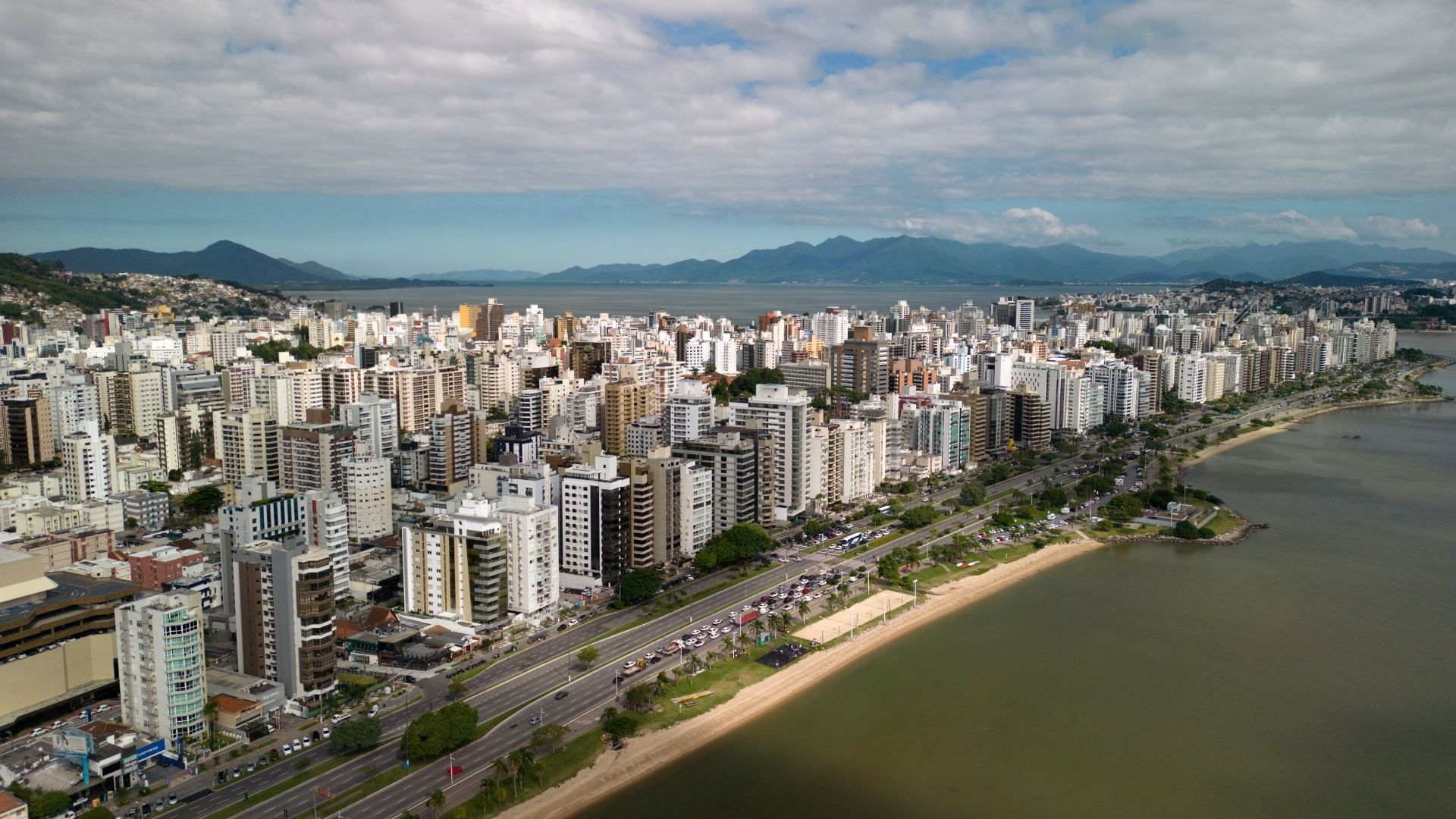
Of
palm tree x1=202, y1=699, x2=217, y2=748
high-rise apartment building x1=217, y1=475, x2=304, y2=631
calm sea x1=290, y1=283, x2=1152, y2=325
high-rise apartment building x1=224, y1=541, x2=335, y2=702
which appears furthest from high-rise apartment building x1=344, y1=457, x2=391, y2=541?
calm sea x1=290, y1=283, x2=1152, y2=325

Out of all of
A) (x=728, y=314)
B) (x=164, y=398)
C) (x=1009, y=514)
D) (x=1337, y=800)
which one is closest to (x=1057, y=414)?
(x=1009, y=514)

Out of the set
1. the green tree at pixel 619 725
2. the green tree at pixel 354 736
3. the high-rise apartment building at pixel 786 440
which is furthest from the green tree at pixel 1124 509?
the green tree at pixel 354 736

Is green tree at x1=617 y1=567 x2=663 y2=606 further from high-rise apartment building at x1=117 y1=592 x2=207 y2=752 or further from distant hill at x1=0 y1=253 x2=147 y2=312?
distant hill at x1=0 y1=253 x2=147 y2=312

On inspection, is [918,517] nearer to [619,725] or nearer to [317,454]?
[619,725]

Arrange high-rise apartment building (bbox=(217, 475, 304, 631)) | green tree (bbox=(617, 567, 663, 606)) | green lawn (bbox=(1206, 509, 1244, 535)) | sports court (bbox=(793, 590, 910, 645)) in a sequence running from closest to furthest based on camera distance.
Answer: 1. high-rise apartment building (bbox=(217, 475, 304, 631))
2. sports court (bbox=(793, 590, 910, 645))
3. green tree (bbox=(617, 567, 663, 606))
4. green lawn (bbox=(1206, 509, 1244, 535))

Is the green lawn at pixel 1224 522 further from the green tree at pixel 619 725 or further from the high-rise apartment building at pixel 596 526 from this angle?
the green tree at pixel 619 725

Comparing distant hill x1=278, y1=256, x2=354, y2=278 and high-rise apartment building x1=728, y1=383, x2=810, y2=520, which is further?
distant hill x1=278, y1=256, x2=354, y2=278
